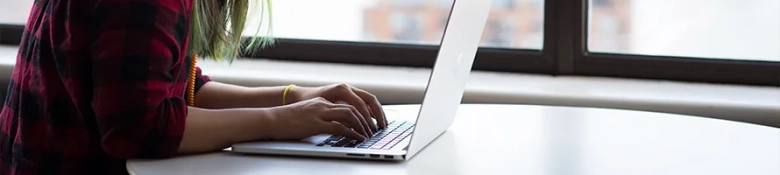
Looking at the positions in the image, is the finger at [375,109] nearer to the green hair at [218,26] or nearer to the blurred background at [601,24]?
the green hair at [218,26]

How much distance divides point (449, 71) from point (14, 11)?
159 cm

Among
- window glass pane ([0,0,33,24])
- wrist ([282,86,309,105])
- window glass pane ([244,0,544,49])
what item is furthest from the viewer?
window glass pane ([0,0,33,24])

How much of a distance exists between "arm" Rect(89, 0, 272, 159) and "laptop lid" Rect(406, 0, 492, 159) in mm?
275

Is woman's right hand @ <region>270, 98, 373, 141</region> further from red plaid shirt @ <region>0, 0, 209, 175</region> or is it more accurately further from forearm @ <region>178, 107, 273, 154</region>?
red plaid shirt @ <region>0, 0, 209, 175</region>

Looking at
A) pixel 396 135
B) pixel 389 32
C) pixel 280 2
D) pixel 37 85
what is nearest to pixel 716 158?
pixel 396 135

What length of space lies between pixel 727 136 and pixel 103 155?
789 mm

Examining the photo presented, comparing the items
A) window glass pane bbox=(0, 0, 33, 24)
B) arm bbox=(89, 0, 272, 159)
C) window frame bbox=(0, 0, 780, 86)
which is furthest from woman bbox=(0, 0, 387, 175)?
window glass pane bbox=(0, 0, 33, 24)

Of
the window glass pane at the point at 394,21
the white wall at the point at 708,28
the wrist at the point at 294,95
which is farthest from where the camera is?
the window glass pane at the point at 394,21

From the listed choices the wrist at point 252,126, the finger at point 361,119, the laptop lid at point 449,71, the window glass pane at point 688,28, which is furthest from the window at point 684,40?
the wrist at point 252,126

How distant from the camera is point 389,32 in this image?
85.1 inches

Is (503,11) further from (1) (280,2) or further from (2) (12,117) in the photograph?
(2) (12,117)

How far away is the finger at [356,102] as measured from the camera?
1288 millimetres

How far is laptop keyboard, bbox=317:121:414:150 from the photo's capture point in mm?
1180

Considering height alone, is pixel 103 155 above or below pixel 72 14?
below
